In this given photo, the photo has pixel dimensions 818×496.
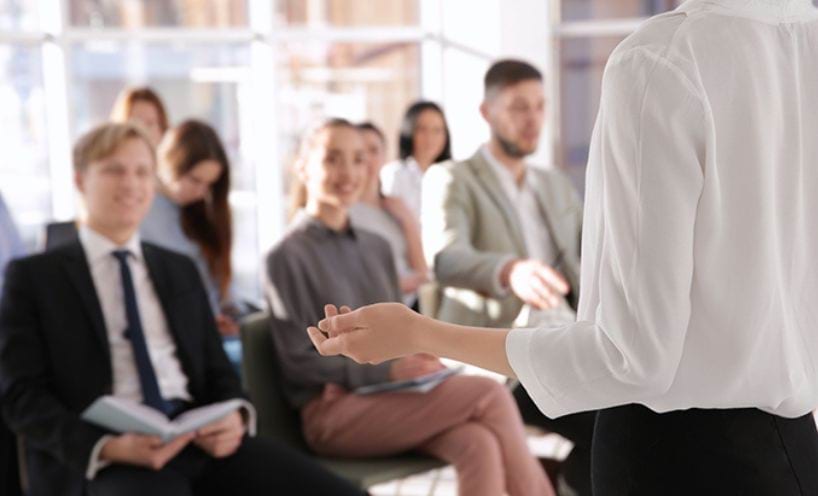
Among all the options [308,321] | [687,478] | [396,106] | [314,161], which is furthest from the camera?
[396,106]

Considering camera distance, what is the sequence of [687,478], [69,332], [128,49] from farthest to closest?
[128,49]
[69,332]
[687,478]

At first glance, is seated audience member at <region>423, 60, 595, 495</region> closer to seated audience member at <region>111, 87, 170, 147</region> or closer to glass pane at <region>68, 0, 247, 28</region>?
seated audience member at <region>111, 87, 170, 147</region>

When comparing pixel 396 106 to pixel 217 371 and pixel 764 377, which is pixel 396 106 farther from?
pixel 764 377

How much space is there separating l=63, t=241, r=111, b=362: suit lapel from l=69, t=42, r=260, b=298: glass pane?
4151mm

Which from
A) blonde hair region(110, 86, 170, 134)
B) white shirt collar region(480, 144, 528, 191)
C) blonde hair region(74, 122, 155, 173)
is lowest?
white shirt collar region(480, 144, 528, 191)

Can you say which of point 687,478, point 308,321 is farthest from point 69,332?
point 687,478

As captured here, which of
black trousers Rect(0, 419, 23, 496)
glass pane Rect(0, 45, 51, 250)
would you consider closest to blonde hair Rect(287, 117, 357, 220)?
black trousers Rect(0, 419, 23, 496)

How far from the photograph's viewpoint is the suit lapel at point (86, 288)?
2.87 meters

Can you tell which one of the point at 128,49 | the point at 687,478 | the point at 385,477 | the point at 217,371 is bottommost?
the point at 385,477

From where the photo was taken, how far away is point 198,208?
4605 millimetres

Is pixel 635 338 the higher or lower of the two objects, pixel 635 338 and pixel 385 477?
the higher

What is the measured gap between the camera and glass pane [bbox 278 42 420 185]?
7691mm

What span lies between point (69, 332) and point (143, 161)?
0.54 meters

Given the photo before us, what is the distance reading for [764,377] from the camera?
135cm
